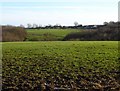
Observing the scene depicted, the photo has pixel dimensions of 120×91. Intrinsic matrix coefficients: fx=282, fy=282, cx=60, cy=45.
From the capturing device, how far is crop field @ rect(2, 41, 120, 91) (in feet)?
37.7

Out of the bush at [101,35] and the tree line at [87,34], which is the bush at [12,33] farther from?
the bush at [101,35]

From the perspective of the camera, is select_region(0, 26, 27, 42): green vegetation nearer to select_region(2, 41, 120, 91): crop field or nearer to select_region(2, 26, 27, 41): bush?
select_region(2, 26, 27, 41): bush

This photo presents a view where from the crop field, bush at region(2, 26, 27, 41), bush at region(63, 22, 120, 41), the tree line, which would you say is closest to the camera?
the crop field

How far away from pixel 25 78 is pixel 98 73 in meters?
3.27

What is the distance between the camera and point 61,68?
13500 millimetres

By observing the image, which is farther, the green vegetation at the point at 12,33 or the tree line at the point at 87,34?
the tree line at the point at 87,34

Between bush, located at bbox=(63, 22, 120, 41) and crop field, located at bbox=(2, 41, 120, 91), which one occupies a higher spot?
bush, located at bbox=(63, 22, 120, 41)

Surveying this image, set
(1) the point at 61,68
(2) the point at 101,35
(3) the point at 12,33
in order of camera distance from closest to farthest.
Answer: (1) the point at 61,68, (3) the point at 12,33, (2) the point at 101,35

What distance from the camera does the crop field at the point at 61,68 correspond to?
37.7ft

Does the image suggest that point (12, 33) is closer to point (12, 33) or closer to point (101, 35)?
point (12, 33)

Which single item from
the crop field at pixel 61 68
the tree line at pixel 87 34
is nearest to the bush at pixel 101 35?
the tree line at pixel 87 34

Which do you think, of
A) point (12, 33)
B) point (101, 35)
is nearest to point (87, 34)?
point (101, 35)

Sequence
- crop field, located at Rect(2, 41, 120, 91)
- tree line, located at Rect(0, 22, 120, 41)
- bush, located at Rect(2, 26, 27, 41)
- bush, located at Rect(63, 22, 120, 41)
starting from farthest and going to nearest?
bush, located at Rect(63, 22, 120, 41)
tree line, located at Rect(0, 22, 120, 41)
bush, located at Rect(2, 26, 27, 41)
crop field, located at Rect(2, 41, 120, 91)

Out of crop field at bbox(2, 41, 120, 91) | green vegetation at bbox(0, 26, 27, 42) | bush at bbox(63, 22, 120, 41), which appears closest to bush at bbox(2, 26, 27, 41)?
green vegetation at bbox(0, 26, 27, 42)
